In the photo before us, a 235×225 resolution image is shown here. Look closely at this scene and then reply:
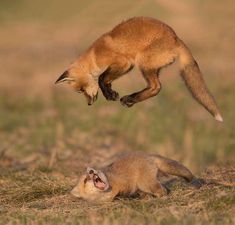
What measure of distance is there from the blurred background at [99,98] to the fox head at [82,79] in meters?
1.22

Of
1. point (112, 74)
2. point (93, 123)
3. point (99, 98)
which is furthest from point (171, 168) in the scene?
point (99, 98)

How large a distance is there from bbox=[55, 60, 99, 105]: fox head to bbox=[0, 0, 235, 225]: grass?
1201mm

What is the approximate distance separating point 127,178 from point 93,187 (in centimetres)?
43

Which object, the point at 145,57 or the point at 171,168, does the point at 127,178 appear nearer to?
the point at 171,168

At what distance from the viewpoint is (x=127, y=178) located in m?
9.69

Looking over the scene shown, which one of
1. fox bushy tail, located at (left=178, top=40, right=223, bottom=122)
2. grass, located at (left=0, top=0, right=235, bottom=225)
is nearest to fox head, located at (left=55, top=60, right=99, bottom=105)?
grass, located at (left=0, top=0, right=235, bottom=225)

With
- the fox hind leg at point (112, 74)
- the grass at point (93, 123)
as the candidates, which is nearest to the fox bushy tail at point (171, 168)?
the grass at point (93, 123)

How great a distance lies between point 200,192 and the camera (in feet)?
30.5

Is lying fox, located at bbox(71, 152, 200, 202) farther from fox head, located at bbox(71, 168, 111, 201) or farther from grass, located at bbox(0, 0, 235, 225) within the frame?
grass, located at bbox(0, 0, 235, 225)

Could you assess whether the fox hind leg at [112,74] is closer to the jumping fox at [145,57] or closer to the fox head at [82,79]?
the jumping fox at [145,57]

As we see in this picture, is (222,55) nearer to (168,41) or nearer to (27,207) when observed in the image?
(168,41)

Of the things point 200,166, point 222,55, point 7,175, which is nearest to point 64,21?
point 222,55

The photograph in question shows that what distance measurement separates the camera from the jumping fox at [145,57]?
10.5 metres

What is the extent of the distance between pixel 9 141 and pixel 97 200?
23.4 feet
